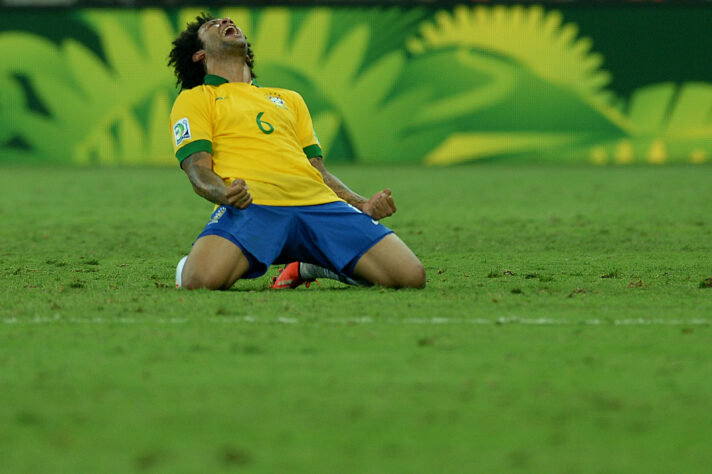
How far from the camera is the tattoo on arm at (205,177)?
16.9 ft

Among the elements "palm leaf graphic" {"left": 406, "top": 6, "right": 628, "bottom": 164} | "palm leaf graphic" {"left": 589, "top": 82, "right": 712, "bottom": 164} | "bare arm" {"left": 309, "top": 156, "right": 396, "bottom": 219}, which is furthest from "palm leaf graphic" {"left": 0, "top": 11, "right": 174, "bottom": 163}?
"bare arm" {"left": 309, "top": 156, "right": 396, "bottom": 219}

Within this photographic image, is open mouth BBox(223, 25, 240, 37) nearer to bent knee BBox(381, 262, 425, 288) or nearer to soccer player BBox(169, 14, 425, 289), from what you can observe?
soccer player BBox(169, 14, 425, 289)

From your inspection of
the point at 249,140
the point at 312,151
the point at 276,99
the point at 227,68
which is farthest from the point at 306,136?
the point at 227,68

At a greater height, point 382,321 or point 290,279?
point 382,321

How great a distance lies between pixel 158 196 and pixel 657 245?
22.3 feet

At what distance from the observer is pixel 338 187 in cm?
568

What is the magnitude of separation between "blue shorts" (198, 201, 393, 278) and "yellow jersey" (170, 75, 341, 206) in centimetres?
8

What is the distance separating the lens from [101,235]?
8.48 metres

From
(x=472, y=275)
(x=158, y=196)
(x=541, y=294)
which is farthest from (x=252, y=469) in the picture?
(x=158, y=196)

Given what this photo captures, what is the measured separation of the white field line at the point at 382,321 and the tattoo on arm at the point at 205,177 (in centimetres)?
110

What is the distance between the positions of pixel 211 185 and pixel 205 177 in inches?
3.3

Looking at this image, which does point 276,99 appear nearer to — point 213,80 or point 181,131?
point 213,80

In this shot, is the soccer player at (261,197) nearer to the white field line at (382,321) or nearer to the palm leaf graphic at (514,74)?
the white field line at (382,321)

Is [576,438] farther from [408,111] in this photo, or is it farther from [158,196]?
[408,111]
